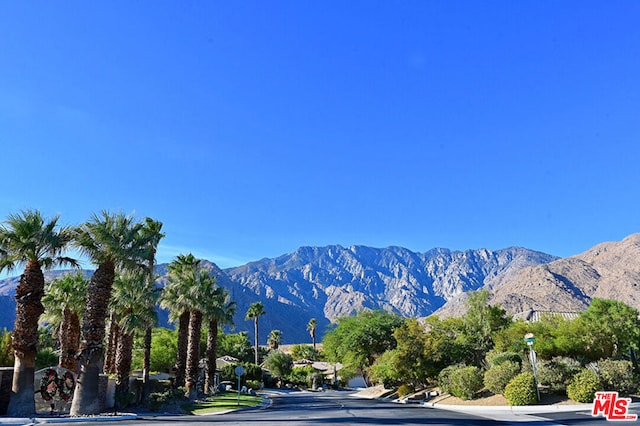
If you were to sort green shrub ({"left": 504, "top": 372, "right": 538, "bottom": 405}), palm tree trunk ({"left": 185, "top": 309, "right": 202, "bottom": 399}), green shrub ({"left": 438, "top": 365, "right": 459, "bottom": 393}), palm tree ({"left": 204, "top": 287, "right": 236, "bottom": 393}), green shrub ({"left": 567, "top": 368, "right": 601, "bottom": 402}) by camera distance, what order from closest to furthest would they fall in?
green shrub ({"left": 567, "top": 368, "right": 601, "bottom": 402}) < green shrub ({"left": 504, "top": 372, "right": 538, "bottom": 405}) < green shrub ({"left": 438, "top": 365, "right": 459, "bottom": 393}) < palm tree trunk ({"left": 185, "top": 309, "right": 202, "bottom": 399}) < palm tree ({"left": 204, "top": 287, "right": 236, "bottom": 393})

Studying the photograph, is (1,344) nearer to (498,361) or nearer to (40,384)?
(40,384)

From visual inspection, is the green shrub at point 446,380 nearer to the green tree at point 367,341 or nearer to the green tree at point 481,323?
the green tree at point 481,323

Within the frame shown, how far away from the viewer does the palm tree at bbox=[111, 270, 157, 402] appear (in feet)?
104

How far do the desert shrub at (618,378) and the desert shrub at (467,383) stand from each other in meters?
7.25

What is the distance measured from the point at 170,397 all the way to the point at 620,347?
120 ft

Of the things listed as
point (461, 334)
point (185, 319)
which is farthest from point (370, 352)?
point (185, 319)

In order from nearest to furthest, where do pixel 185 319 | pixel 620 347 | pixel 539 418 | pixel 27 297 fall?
pixel 539 418, pixel 27 297, pixel 620 347, pixel 185 319

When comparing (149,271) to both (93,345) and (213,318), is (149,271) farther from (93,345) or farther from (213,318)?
(213,318)

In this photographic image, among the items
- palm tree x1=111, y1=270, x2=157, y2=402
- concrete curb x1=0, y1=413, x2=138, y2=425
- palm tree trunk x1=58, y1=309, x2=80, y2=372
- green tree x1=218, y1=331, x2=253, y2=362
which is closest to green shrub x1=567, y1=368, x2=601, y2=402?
concrete curb x1=0, y1=413, x2=138, y2=425

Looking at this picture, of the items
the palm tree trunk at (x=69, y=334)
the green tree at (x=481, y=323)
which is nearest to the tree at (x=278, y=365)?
the green tree at (x=481, y=323)

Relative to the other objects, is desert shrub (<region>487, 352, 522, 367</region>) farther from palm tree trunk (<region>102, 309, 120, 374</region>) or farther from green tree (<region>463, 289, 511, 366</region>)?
palm tree trunk (<region>102, 309, 120, 374</region>)

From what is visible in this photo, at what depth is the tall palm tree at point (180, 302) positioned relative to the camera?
135ft

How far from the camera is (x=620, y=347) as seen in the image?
131 ft

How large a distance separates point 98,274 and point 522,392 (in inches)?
998
